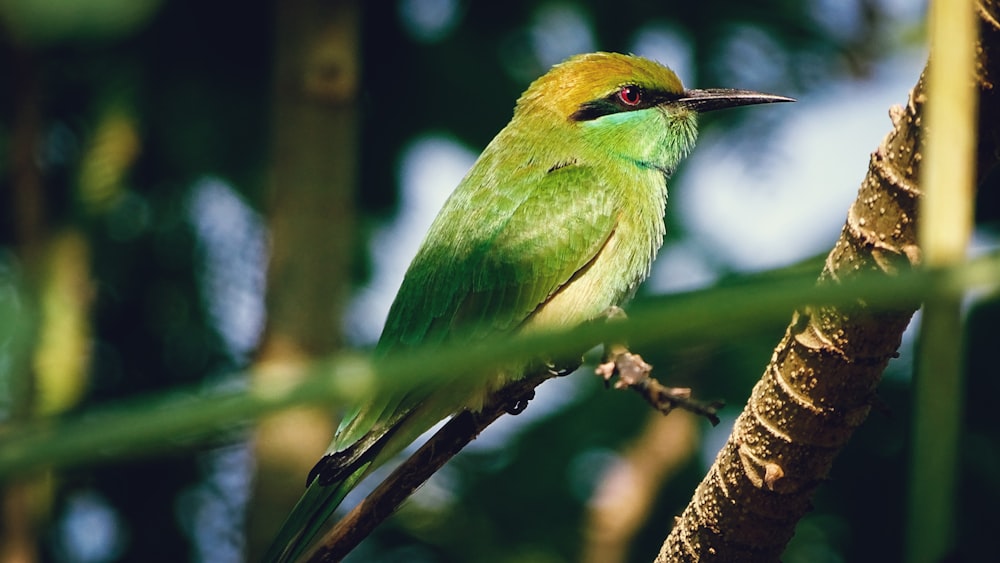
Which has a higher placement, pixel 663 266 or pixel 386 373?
pixel 663 266

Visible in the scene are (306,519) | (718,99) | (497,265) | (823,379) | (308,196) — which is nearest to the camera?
(823,379)

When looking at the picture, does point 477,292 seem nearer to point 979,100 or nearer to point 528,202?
point 528,202

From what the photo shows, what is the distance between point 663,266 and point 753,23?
80 centimetres

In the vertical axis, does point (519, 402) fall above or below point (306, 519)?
above

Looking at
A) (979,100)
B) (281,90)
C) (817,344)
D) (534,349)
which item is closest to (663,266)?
(281,90)

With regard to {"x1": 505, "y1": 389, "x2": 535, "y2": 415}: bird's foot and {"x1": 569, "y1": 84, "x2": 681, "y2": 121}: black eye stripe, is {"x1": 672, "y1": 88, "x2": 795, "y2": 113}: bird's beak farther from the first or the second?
{"x1": 505, "y1": 389, "x2": 535, "y2": 415}: bird's foot

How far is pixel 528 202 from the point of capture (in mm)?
3072

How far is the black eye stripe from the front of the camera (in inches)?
134

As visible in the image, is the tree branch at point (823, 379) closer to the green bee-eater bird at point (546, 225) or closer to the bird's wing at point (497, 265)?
the green bee-eater bird at point (546, 225)

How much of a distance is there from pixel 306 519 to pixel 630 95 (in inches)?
66.1

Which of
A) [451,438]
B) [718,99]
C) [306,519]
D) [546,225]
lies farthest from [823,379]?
[718,99]

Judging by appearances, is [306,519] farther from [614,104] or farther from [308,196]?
[614,104]

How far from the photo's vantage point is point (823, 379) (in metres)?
1.75

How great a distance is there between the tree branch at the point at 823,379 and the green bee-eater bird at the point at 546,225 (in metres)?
0.74
